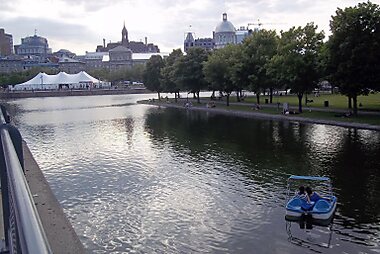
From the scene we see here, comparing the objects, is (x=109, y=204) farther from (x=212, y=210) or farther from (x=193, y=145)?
(x=193, y=145)

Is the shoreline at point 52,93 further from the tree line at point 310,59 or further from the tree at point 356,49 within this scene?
the tree at point 356,49

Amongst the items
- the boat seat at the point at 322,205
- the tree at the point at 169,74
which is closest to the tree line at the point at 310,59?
the tree at the point at 169,74

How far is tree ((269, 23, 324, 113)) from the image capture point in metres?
58.0

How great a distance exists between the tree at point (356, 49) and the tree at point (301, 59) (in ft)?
20.8

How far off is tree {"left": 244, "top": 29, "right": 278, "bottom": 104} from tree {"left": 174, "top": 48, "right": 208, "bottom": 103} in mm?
18724

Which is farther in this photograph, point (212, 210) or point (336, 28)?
point (336, 28)

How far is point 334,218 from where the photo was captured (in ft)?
63.3

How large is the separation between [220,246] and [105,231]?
17.7ft

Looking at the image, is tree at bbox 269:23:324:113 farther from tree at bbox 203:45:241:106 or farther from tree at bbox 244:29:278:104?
tree at bbox 203:45:241:106

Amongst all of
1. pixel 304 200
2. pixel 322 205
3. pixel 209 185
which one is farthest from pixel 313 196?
pixel 209 185

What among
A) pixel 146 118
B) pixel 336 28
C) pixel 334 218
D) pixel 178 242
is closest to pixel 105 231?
pixel 178 242

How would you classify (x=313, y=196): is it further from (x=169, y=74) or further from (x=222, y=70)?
(x=169, y=74)

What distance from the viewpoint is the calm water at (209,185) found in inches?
687

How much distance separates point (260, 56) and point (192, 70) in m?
25.0
